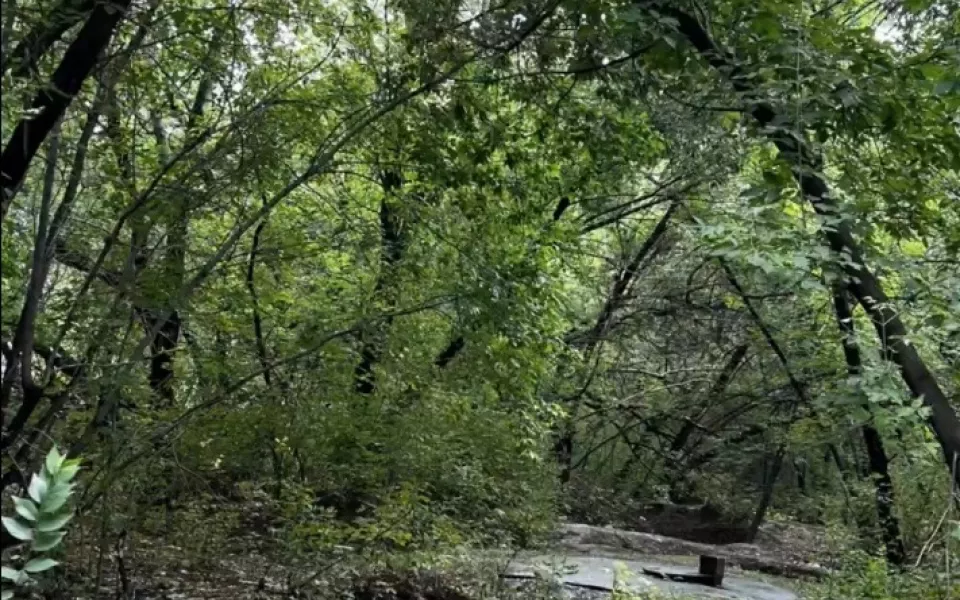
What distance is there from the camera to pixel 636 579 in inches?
250

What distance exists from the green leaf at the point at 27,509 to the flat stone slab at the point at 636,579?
5.37 metres

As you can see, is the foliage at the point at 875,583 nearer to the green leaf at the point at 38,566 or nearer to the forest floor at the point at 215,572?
the forest floor at the point at 215,572

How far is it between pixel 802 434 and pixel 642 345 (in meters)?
5.73

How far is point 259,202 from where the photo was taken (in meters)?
5.04

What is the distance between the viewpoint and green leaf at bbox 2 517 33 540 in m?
1.32

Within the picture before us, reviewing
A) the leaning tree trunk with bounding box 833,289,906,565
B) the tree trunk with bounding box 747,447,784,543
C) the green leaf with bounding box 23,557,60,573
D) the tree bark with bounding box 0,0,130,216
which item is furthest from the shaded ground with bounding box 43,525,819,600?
the tree trunk with bounding box 747,447,784,543

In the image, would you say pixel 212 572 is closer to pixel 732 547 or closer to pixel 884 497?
pixel 884 497

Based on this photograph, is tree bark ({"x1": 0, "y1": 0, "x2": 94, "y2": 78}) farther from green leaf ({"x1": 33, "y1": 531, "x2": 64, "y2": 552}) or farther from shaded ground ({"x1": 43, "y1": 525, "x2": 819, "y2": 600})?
shaded ground ({"x1": 43, "y1": 525, "x2": 819, "y2": 600})

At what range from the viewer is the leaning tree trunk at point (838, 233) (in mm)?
3871

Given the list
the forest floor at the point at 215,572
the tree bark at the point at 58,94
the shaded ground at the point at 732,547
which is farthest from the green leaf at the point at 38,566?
the shaded ground at the point at 732,547

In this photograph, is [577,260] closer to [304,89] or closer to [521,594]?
[521,594]

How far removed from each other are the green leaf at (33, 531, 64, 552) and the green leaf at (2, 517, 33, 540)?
0.04 feet

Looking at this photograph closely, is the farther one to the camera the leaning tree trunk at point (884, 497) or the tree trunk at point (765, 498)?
the tree trunk at point (765, 498)

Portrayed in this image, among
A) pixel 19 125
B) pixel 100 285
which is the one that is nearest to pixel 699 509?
pixel 100 285
